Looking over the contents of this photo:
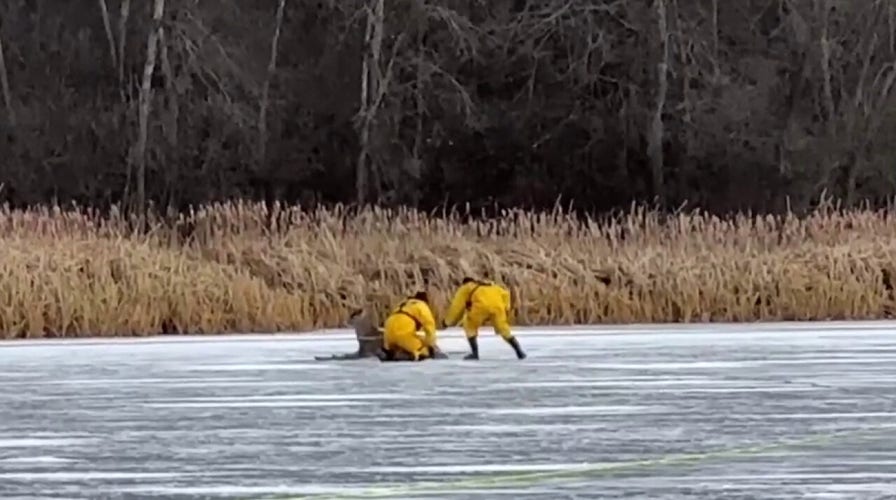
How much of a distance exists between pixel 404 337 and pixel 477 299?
1.73 ft

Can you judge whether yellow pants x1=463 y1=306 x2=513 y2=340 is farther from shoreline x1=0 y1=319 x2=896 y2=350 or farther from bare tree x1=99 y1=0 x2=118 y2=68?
bare tree x1=99 y1=0 x2=118 y2=68

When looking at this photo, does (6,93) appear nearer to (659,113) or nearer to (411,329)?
(659,113)

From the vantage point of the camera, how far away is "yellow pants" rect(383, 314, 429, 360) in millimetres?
12117

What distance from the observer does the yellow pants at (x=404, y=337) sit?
12117 millimetres

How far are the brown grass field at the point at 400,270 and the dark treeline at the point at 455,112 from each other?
12.2m

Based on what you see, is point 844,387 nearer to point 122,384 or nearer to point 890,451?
point 890,451

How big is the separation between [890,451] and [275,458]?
234cm

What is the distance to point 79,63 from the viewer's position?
3488 cm

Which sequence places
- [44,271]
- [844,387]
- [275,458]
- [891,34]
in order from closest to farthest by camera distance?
[275,458]
[844,387]
[44,271]
[891,34]

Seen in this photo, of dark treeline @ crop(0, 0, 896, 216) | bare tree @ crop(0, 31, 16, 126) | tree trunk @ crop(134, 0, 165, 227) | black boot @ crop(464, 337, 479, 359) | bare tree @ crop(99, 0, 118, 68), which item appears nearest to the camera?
black boot @ crop(464, 337, 479, 359)

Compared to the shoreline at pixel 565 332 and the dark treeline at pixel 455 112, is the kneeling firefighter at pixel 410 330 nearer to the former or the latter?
the shoreline at pixel 565 332

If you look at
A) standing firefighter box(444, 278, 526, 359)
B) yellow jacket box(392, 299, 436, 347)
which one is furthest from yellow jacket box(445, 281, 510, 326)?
yellow jacket box(392, 299, 436, 347)

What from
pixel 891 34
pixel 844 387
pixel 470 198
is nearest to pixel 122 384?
pixel 844 387

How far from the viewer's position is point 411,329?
1223 cm
